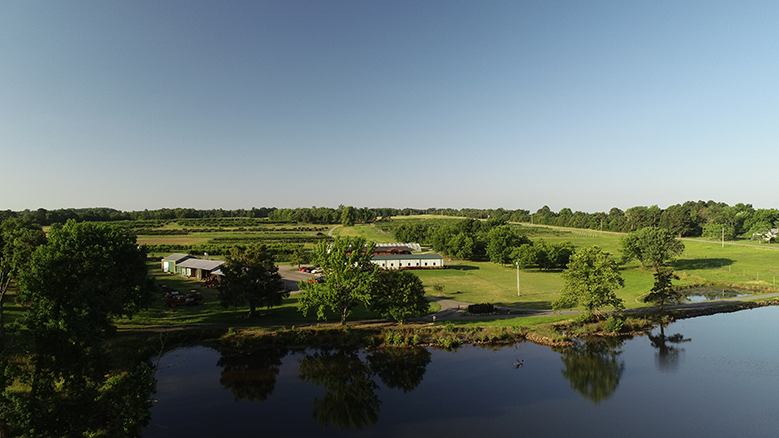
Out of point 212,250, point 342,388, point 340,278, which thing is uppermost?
point 340,278

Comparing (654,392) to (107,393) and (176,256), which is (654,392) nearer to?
(107,393)

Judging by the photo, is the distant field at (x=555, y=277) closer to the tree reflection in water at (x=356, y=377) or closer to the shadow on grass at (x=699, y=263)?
the shadow on grass at (x=699, y=263)

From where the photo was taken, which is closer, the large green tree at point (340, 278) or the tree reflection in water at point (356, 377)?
the tree reflection in water at point (356, 377)

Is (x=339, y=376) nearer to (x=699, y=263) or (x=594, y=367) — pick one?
(x=594, y=367)

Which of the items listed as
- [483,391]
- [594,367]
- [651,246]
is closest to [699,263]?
[651,246]

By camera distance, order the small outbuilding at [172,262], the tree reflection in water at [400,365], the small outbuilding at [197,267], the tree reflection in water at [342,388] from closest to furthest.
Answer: the tree reflection in water at [342,388] < the tree reflection in water at [400,365] < the small outbuilding at [197,267] < the small outbuilding at [172,262]

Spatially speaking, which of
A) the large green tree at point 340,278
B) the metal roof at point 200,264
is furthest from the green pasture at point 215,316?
the metal roof at point 200,264
